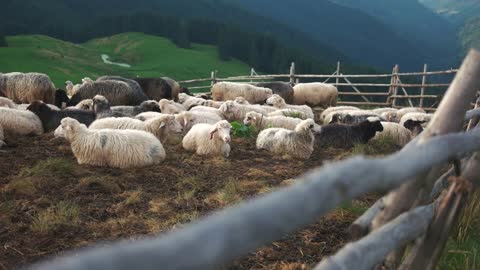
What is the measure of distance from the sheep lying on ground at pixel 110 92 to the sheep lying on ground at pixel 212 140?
5133 millimetres

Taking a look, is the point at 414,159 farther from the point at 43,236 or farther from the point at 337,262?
the point at 43,236

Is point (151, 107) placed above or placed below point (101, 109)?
below

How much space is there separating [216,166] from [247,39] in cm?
9651

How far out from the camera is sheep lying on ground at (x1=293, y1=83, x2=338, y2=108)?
16.7 metres

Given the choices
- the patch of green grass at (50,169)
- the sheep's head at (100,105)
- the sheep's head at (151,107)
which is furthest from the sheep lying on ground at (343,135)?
the patch of green grass at (50,169)

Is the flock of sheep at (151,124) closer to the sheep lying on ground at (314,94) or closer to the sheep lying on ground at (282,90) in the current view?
the sheep lying on ground at (282,90)

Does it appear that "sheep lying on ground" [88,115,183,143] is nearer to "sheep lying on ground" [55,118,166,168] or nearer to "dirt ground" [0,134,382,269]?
"dirt ground" [0,134,382,269]

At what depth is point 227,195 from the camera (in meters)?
4.76

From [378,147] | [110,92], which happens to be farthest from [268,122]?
[110,92]

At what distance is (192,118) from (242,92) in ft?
20.7

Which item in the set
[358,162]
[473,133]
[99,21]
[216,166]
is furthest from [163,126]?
[99,21]

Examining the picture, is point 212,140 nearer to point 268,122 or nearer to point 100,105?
point 268,122

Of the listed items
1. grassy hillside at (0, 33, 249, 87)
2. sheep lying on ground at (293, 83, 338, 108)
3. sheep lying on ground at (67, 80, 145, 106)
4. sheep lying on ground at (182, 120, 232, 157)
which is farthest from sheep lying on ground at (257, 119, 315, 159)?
grassy hillside at (0, 33, 249, 87)

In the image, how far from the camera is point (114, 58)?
91.1 m
